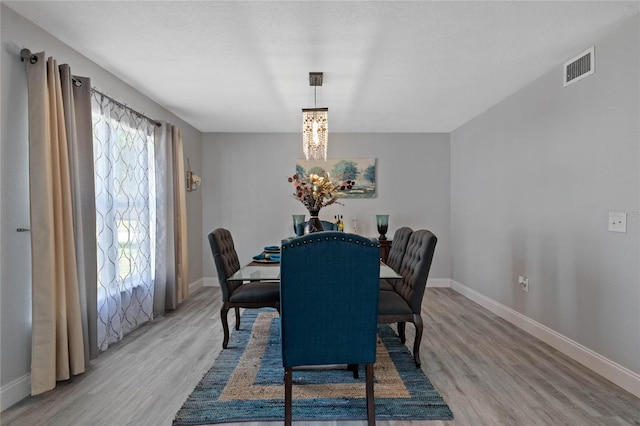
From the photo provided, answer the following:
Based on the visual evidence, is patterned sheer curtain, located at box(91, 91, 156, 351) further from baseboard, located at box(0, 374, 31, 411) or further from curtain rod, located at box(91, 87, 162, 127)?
baseboard, located at box(0, 374, 31, 411)

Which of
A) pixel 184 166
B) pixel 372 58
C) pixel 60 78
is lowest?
pixel 184 166

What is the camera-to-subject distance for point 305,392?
221 centimetres

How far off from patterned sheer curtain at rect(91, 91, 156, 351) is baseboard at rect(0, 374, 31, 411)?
704mm

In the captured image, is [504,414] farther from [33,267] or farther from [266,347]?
[33,267]

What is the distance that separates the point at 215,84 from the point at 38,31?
136cm

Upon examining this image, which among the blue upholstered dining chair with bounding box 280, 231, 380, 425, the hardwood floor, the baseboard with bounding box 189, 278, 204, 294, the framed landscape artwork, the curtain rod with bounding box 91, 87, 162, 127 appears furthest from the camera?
the framed landscape artwork

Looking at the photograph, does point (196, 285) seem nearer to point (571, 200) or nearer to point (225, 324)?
point (225, 324)

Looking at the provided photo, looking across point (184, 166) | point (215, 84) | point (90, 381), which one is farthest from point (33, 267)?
point (184, 166)

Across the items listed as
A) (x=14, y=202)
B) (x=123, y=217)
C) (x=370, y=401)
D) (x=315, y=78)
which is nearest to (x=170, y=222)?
(x=123, y=217)

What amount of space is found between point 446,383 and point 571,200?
1770 millimetres

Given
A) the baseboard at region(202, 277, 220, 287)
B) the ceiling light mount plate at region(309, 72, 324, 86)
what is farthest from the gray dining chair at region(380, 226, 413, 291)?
the baseboard at region(202, 277, 220, 287)

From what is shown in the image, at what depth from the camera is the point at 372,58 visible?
111 inches

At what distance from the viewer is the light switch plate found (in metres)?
2.31

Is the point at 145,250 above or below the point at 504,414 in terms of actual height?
above
